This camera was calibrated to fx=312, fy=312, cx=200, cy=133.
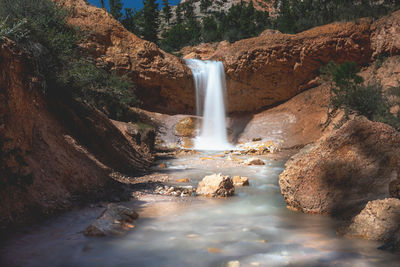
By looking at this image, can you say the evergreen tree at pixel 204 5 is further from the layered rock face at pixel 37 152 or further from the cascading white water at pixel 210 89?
the layered rock face at pixel 37 152

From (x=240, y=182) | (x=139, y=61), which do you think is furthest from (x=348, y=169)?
(x=139, y=61)

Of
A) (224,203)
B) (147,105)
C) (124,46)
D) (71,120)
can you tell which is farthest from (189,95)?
(224,203)

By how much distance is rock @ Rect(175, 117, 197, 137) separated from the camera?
55.4 feet

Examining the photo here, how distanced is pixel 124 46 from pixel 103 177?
44.1 ft

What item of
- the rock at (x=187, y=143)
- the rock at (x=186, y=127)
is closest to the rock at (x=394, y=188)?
the rock at (x=187, y=143)

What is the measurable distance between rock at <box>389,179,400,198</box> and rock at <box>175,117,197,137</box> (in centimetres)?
1375

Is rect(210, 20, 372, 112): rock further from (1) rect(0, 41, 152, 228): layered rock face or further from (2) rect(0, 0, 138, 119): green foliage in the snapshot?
(1) rect(0, 41, 152, 228): layered rock face

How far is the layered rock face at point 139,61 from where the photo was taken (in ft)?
53.5

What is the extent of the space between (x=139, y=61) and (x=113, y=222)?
15058 mm

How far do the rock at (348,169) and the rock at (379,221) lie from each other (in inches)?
22.5

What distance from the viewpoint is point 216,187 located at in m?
5.11

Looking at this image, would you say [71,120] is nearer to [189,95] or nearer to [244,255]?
[244,255]

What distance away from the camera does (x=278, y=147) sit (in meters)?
14.9

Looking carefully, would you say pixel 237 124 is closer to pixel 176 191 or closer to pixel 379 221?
pixel 176 191
